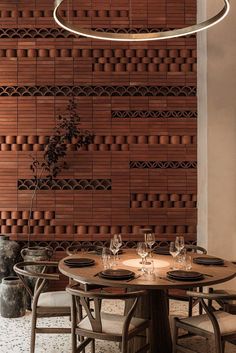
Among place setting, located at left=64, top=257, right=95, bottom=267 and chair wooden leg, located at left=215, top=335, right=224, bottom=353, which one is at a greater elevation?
place setting, located at left=64, top=257, right=95, bottom=267

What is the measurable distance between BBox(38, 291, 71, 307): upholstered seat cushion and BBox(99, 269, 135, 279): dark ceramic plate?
0.65m

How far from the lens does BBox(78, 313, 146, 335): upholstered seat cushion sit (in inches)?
121

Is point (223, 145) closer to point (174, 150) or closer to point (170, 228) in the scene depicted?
Result: point (174, 150)

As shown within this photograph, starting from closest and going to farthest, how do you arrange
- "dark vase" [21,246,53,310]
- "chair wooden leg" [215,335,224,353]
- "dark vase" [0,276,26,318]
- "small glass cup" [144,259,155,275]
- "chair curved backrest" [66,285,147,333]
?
"chair curved backrest" [66,285,147,333] → "chair wooden leg" [215,335,224,353] → "small glass cup" [144,259,155,275] → "dark vase" [0,276,26,318] → "dark vase" [21,246,53,310]

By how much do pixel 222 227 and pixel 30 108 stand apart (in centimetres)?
283

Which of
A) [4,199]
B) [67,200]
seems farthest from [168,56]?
[4,199]

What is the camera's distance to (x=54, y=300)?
3.81 m

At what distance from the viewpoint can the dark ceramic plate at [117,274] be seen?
322 centimetres

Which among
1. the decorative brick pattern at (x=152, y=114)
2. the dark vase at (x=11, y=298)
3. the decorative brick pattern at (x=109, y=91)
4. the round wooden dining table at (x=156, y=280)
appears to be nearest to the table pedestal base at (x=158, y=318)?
the round wooden dining table at (x=156, y=280)

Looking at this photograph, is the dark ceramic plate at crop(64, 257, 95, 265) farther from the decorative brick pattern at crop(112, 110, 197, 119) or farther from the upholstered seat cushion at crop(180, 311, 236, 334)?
the decorative brick pattern at crop(112, 110, 197, 119)

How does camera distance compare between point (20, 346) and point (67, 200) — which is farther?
point (67, 200)

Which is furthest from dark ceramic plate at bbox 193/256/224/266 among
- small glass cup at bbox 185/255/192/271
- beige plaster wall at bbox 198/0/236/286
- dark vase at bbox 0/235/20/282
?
dark vase at bbox 0/235/20/282

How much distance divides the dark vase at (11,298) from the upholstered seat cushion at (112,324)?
1.81 meters

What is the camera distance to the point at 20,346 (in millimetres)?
4062
